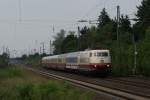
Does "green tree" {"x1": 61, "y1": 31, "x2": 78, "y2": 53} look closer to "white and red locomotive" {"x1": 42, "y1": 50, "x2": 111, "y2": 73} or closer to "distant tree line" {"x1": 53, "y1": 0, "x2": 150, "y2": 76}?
"distant tree line" {"x1": 53, "y1": 0, "x2": 150, "y2": 76}

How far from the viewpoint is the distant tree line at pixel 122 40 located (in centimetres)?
4975

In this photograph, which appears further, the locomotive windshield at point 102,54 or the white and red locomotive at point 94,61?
the locomotive windshield at point 102,54

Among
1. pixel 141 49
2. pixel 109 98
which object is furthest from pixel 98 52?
pixel 109 98

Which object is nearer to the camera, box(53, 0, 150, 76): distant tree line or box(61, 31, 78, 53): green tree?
box(53, 0, 150, 76): distant tree line

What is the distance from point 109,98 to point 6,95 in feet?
24.4

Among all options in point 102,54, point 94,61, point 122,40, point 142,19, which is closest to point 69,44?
point 142,19

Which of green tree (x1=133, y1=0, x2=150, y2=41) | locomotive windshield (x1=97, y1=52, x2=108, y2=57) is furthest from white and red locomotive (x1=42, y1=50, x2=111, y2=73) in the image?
green tree (x1=133, y1=0, x2=150, y2=41)

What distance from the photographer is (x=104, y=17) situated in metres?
118

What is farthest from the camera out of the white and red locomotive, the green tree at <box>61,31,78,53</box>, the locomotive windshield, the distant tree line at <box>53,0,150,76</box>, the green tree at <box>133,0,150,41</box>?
the green tree at <box>61,31,78,53</box>

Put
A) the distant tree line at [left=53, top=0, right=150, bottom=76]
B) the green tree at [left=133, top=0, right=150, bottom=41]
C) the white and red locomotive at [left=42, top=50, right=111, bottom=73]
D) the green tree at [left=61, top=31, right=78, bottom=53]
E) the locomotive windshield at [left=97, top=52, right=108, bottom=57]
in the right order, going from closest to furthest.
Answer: the white and red locomotive at [left=42, top=50, right=111, bottom=73] < the locomotive windshield at [left=97, top=52, right=108, bottom=57] < the distant tree line at [left=53, top=0, right=150, bottom=76] < the green tree at [left=133, top=0, right=150, bottom=41] < the green tree at [left=61, top=31, right=78, bottom=53]

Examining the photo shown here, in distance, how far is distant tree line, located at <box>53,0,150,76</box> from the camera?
49.8 meters

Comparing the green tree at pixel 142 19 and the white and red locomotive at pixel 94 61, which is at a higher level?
the green tree at pixel 142 19

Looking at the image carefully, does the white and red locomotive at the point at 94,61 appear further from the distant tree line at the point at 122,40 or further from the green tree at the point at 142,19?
the green tree at the point at 142,19

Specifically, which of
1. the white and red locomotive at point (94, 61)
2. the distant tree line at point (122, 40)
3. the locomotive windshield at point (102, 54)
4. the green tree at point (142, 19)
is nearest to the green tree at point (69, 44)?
the distant tree line at point (122, 40)
